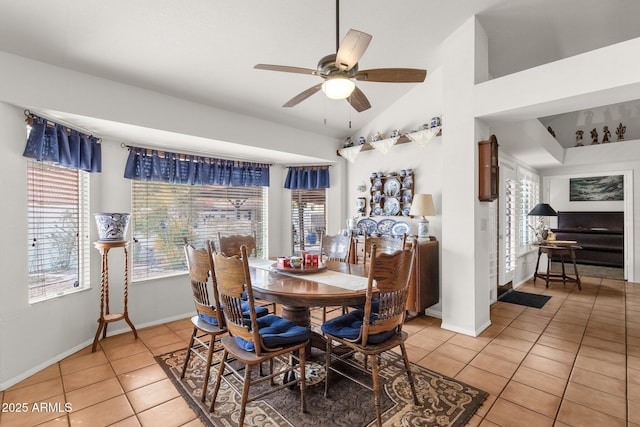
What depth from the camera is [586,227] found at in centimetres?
755

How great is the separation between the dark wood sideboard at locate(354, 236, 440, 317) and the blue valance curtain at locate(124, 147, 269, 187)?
8.37 ft

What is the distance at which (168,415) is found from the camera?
1.97 m

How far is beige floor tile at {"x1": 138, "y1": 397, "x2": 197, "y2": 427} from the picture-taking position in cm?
190

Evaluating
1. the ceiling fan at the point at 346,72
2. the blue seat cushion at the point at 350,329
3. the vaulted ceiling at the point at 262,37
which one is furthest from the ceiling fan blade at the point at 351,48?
the blue seat cushion at the point at 350,329

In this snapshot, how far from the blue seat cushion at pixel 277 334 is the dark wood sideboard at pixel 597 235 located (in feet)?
27.2

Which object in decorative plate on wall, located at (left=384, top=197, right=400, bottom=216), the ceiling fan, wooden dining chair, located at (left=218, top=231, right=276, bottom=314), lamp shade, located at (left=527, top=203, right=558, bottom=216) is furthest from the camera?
lamp shade, located at (left=527, top=203, right=558, bottom=216)

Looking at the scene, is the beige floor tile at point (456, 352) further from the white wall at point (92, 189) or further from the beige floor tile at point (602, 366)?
the white wall at point (92, 189)

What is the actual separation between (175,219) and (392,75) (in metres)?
3.17

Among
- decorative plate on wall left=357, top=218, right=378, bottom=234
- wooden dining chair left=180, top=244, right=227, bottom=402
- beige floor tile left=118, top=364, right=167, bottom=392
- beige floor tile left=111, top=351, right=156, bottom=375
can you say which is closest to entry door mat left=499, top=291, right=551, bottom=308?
decorative plate on wall left=357, top=218, right=378, bottom=234

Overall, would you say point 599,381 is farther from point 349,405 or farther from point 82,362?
point 82,362

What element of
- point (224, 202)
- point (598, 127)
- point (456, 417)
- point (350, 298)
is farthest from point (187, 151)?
point (598, 127)

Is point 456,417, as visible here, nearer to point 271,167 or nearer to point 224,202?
point 224,202

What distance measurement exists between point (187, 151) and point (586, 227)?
928cm

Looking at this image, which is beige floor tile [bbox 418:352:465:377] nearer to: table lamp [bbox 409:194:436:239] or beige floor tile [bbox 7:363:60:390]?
Answer: table lamp [bbox 409:194:436:239]
